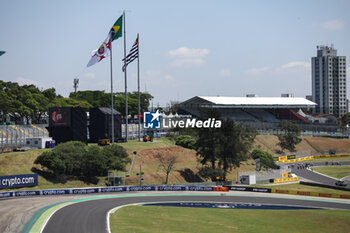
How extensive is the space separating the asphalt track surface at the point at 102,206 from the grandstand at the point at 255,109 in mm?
81928

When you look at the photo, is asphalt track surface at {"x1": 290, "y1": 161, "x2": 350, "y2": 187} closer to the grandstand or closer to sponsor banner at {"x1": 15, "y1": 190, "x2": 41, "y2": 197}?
the grandstand

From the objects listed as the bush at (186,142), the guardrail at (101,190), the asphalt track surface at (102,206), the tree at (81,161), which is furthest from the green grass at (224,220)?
the bush at (186,142)

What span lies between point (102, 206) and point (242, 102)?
392ft

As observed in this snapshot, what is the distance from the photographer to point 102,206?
172ft

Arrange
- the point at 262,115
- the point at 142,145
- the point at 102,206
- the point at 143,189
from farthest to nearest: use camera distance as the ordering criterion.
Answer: the point at 262,115, the point at 142,145, the point at 143,189, the point at 102,206

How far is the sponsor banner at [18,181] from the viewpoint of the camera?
201ft

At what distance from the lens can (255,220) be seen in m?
49.7

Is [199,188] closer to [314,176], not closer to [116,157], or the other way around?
[116,157]

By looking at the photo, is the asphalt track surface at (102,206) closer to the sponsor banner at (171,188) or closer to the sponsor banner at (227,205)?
the sponsor banner at (227,205)

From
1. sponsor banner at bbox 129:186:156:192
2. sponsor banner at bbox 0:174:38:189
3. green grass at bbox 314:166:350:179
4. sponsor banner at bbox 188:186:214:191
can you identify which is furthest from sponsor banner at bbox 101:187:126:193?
green grass at bbox 314:166:350:179

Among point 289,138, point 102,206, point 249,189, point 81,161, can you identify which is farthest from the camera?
point 289,138

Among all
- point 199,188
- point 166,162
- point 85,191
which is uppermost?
point 166,162

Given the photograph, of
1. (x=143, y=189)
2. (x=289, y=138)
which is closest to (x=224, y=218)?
(x=143, y=189)

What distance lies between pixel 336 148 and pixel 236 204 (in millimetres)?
88471
